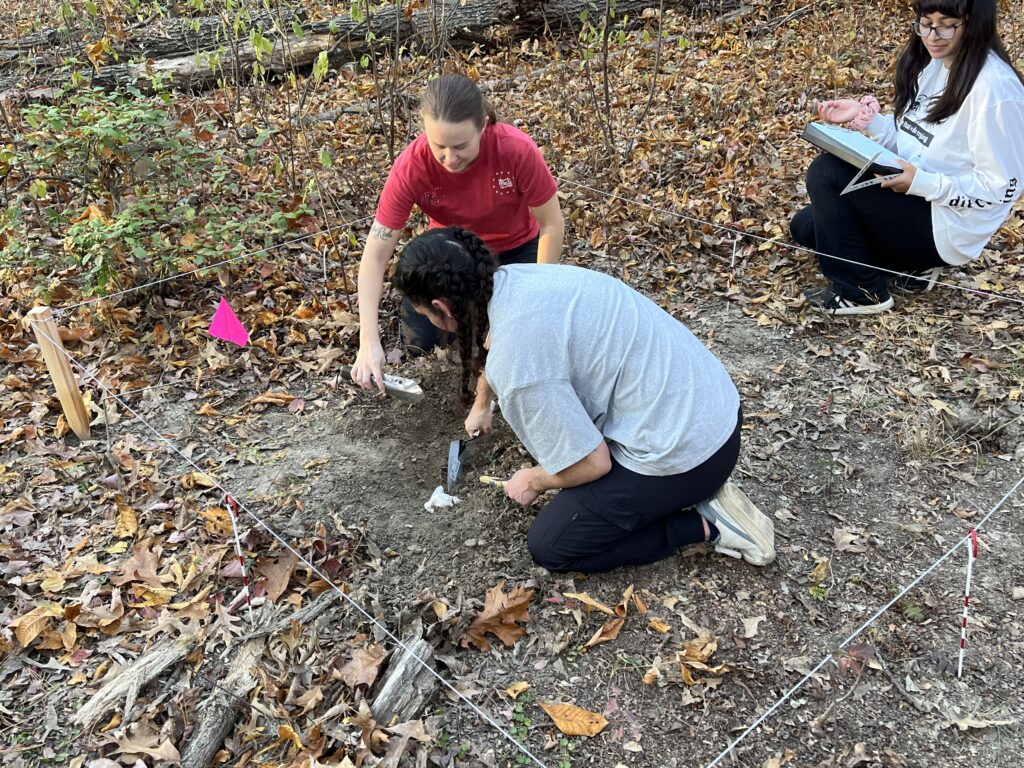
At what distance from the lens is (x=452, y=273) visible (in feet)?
6.99

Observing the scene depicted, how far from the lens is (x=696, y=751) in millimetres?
2225

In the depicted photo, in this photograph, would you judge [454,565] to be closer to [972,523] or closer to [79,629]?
[79,629]

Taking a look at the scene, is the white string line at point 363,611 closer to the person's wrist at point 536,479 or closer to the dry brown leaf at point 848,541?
the person's wrist at point 536,479

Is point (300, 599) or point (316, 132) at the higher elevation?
point (316, 132)

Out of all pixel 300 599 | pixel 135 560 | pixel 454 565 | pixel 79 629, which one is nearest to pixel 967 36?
pixel 454 565

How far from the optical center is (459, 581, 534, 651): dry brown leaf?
2525 millimetres

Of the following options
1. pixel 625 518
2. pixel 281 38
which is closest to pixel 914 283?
pixel 625 518

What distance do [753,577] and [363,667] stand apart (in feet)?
4.49

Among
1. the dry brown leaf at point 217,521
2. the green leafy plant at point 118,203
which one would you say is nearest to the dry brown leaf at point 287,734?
the dry brown leaf at point 217,521

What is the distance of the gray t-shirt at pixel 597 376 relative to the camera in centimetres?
216

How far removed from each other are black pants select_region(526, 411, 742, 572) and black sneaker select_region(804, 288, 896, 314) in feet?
6.00

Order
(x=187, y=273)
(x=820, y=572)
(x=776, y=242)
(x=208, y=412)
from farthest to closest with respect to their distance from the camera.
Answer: (x=776, y=242), (x=187, y=273), (x=208, y=412), (x=820, y=572)

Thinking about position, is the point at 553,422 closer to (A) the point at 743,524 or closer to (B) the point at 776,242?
(A) the point at 743,524

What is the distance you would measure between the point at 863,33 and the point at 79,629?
803 centimetres
